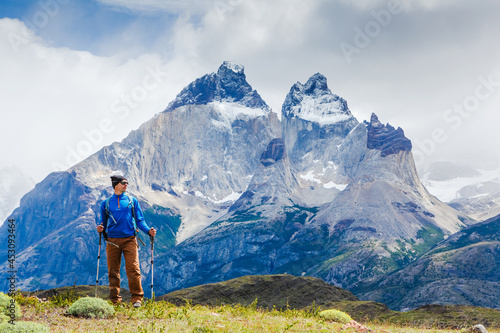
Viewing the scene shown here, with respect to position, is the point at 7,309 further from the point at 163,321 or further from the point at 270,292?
the point at 270,292

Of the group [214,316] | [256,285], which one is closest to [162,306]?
[214,316]

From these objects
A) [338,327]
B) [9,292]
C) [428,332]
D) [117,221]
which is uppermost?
[117,221]

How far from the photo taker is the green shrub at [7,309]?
18422 mm

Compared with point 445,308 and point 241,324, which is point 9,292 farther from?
point 445,308

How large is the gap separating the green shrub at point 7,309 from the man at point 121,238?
4010 millimetres

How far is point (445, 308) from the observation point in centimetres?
8425

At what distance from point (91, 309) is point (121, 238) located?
3.35 metres

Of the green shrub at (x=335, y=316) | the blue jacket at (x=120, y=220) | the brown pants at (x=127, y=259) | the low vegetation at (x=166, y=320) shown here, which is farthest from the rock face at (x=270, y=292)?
the blue jacket at (x=120, y=220)

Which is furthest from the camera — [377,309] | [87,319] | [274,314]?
[377,309]

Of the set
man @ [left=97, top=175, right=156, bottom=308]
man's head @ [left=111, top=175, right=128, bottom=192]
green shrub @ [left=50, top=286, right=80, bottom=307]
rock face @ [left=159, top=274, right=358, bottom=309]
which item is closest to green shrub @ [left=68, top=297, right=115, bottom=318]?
man @ [left=97, top=175, right=156, bottom=308]

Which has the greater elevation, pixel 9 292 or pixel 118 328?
pixel 9 292

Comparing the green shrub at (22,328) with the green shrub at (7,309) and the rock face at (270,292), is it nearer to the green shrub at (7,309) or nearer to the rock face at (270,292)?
the green shrub at (7,309)

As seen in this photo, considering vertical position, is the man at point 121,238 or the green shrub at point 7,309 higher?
the man at point 121,238

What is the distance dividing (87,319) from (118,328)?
2.19 meters
